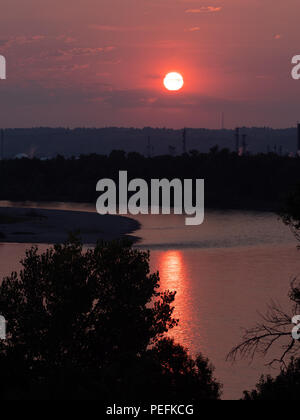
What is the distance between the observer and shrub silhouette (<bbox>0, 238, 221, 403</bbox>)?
20484mm

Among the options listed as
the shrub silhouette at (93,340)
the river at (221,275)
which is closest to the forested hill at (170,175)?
the river at (221,275)

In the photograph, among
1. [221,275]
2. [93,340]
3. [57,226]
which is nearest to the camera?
[93,340]

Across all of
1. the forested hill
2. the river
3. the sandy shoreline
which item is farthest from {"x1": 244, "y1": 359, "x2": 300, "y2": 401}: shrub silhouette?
the forested hill

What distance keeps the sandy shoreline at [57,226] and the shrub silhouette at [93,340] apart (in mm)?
49180

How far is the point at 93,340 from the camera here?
24266 mm

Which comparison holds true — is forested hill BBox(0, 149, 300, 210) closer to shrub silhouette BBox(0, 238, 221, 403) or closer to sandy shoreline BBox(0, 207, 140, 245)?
sandy shoreline BBox(0, 207, 140, 245)

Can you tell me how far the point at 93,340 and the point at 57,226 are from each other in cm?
7288

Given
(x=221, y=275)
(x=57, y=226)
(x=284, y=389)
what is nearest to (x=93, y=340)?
(x=284, y=389)

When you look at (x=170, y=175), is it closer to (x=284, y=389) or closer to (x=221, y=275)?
(x=221, y=275)

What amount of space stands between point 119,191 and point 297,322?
161m

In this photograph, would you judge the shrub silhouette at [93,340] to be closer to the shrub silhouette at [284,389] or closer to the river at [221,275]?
the shrub silhouette at [284,389]

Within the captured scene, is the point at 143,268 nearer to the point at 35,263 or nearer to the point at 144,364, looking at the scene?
the point at 35,263

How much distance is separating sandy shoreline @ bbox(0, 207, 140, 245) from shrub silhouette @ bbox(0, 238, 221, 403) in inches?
1936

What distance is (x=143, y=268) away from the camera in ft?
86.2
